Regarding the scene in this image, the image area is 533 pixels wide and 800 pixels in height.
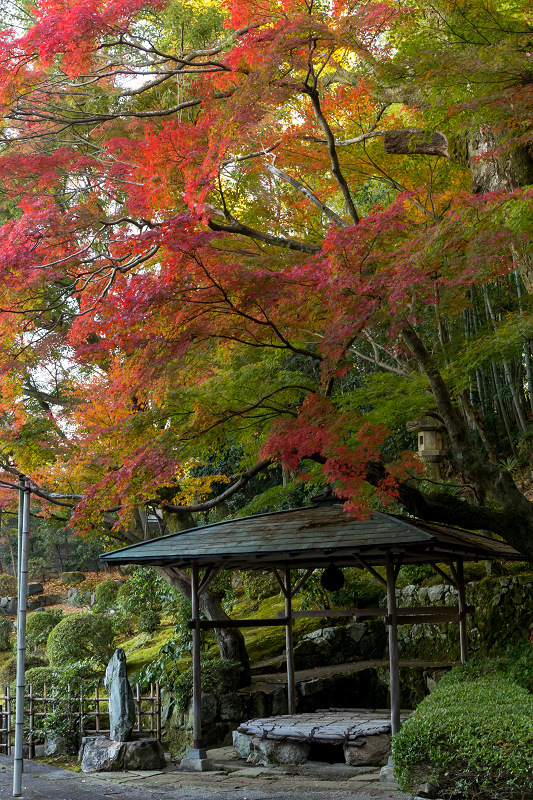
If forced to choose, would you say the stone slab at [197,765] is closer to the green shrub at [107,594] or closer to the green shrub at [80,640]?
the green shrub at [80,640]

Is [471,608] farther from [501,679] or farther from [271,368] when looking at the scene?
[271,368]

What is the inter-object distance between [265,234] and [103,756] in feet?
20.1

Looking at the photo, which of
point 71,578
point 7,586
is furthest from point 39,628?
point 71,578

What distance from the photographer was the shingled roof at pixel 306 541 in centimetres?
709

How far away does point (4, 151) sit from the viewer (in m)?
10.7

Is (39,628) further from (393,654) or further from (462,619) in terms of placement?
(393,654)

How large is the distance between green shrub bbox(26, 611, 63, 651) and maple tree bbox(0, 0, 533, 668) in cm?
797

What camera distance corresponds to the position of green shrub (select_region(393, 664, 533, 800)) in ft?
14.3

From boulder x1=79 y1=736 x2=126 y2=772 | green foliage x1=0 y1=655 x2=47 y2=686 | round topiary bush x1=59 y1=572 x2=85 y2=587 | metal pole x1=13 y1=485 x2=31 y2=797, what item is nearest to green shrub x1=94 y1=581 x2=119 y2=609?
green foliage x1=0 y1=655 x2=47 y2=686

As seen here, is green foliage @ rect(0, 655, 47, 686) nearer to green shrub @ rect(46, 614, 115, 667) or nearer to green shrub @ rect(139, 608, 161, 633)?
green shrub @ rect(46, 614, 115, 667)

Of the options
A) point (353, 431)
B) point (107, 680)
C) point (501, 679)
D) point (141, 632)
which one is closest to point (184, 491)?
point (107, 680)

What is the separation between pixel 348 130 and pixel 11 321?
5.42 m

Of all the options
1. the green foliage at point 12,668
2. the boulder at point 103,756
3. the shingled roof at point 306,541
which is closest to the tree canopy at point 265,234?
the shingled roof at point 306,541

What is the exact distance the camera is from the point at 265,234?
7.92 m
